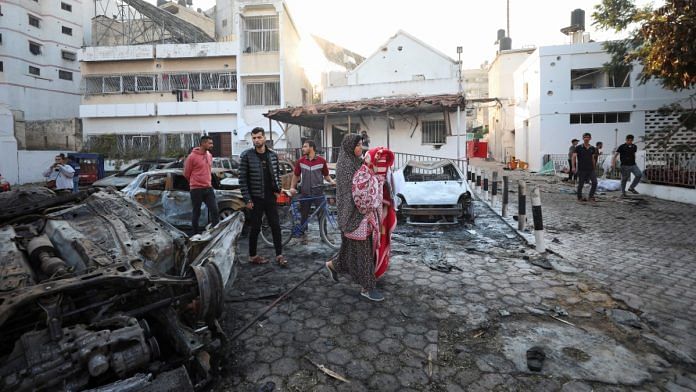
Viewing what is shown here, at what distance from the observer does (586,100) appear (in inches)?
810

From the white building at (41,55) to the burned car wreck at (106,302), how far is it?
1197 inches

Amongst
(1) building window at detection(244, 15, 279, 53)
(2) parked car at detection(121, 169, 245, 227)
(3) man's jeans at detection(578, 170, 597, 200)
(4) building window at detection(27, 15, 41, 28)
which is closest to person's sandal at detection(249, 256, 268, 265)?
(2) parked car at detection(121, 169, 245, 227)

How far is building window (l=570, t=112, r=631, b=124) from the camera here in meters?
20.5

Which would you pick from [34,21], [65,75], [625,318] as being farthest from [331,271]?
[34,21]

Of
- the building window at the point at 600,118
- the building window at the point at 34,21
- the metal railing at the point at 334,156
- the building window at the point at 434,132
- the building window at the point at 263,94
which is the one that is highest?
the building window at the point at 34,21

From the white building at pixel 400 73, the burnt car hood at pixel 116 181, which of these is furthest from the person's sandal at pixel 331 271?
the white building at pixel 400 73

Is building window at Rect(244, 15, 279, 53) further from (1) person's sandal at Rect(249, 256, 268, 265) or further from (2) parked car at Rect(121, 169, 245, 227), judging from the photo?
(1) person's sandal at Rect(249, 256, 268, 265)

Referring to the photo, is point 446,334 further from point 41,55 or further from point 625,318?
point 41,55

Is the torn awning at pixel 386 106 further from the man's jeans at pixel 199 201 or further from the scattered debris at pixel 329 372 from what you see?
the scattered debris at pixel 329 372

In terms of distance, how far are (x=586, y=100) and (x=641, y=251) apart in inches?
724

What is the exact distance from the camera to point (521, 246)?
6.14 m

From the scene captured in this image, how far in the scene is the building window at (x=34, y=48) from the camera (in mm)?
26781

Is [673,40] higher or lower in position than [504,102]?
lower

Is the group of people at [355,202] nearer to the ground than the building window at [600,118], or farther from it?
nearer to the ground
